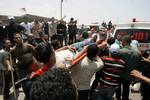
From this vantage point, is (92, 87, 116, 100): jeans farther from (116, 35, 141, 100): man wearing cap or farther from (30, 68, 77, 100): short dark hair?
(30, 68, 77, 100): short dark hair

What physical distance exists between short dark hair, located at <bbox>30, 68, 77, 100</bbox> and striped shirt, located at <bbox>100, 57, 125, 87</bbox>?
4.09 m

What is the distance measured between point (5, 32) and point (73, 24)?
7.88 meters

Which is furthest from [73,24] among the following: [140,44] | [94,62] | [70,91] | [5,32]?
[70,91]

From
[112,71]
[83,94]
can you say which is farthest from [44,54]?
[112,71]

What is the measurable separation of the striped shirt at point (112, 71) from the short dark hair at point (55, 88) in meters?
4.09

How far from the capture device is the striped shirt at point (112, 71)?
652 cm

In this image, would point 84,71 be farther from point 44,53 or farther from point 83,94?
point 44,53

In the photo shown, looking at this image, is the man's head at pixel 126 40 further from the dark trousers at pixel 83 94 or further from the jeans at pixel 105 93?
the dark trousers at pixel 83 94

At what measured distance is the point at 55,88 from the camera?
2.36 meters

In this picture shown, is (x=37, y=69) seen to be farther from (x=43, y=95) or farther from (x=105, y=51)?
(x=105, y=51)

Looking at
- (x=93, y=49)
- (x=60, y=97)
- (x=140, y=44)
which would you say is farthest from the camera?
(x=140, y=44)

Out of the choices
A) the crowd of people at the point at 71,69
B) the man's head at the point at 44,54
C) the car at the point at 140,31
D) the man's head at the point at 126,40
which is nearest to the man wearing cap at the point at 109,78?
the crowd of people at the point at 71,69

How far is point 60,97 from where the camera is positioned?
92.4 inches

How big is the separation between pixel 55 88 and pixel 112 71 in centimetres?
426
